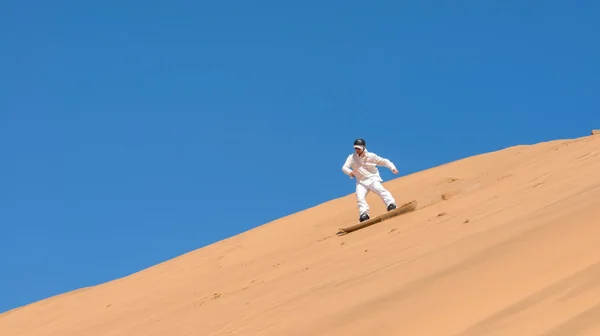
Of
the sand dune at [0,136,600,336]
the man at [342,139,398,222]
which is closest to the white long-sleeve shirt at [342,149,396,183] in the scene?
the man at [342,139,398,222]

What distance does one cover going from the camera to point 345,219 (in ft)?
45.1

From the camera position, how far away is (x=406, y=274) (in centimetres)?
679

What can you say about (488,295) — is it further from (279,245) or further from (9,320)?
(9,320)

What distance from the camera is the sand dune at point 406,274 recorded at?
5.21m

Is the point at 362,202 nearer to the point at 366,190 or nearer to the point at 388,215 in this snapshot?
the point at 366,190

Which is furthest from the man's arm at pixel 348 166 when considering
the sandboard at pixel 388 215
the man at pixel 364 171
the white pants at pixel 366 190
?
the sandboard at pixel 388 215

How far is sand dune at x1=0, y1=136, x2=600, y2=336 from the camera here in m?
5.21

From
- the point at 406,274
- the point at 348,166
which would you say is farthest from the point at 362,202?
the point at 406,274

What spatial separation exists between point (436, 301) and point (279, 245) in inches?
278

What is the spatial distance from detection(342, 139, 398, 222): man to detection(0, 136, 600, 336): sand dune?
57 cm

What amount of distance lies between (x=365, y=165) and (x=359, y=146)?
293 mm

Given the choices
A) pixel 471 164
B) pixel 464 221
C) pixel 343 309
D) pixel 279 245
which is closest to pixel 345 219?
pixel 279 245

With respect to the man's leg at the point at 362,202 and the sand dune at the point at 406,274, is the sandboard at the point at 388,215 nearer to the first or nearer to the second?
the sand dune at the point at 406,274

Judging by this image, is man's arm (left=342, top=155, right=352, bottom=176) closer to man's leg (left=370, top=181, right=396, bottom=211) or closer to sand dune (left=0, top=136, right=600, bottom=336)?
man's leg (left=370, top=181, right=396, bottom=211)
